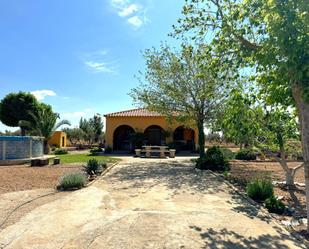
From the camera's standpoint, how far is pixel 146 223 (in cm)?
638

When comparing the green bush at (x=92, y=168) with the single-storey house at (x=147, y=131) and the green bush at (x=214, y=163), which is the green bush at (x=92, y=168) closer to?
the green bush at (x=214, y=163)

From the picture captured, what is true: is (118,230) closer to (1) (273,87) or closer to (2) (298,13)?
(1) (273,87)

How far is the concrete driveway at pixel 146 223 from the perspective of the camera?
5.36 metres

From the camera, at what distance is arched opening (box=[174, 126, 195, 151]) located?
31.3 meters

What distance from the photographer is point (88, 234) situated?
224 inches

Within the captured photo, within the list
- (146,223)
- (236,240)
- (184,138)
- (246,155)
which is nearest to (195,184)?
(146,223)

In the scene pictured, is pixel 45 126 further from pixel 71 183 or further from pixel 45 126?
pixel 71 183

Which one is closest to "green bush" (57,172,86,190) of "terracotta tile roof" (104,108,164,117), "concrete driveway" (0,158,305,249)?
"concrete driveway" (0,158,305,249)

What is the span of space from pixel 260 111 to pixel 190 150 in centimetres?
2077

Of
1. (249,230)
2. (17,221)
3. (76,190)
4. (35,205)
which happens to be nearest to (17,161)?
Answer: (76,190)

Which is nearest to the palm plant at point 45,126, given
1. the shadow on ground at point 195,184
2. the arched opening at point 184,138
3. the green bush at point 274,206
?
the arched opening at point 184,138

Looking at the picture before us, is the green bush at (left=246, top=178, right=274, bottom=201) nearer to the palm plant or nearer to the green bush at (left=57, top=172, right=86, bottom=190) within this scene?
the green bush at (left=57, top=172, right=86, bottom=190)

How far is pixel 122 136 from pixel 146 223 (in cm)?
2708

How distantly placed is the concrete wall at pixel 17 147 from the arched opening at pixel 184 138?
13.9 metres
